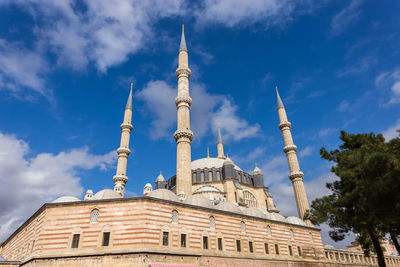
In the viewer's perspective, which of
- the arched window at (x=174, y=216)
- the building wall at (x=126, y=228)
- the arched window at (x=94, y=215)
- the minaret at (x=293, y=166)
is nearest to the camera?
the building wall at (x=126, y=228)

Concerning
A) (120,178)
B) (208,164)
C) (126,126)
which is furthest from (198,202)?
(208,164)

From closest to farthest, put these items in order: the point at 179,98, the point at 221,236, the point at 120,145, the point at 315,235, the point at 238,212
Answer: the point at 221,236 → the point at 238,212 → the point at 315,235 → the point at 179,98 → the point at 120,145

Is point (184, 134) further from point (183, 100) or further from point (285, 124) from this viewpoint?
point (285, 124)

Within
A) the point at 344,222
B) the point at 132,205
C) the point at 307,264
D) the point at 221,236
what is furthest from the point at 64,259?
the point at 307,264

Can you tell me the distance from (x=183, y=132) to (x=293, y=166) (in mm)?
17480

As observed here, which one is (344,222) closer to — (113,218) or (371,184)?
(371,184)

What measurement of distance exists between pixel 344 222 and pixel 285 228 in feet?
29.9

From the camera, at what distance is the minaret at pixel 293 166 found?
35.8 meters

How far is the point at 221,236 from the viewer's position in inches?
794

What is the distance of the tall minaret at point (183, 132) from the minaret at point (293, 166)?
16.2 m

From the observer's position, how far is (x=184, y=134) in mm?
29312

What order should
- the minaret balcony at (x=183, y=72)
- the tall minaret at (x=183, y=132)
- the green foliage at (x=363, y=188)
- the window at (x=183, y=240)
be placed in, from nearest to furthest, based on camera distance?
the green foliage at (x=363, y=188), the window at (x=183, y=240), the tall minaret at (x=183, y=132), the minaret balcony at (x=183, y=72)

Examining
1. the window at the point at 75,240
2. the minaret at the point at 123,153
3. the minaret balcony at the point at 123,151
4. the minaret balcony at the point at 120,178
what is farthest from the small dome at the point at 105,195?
the minaret balcony at the point at 123,151

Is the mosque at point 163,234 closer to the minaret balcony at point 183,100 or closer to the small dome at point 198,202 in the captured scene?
the small dome at point 198,202
